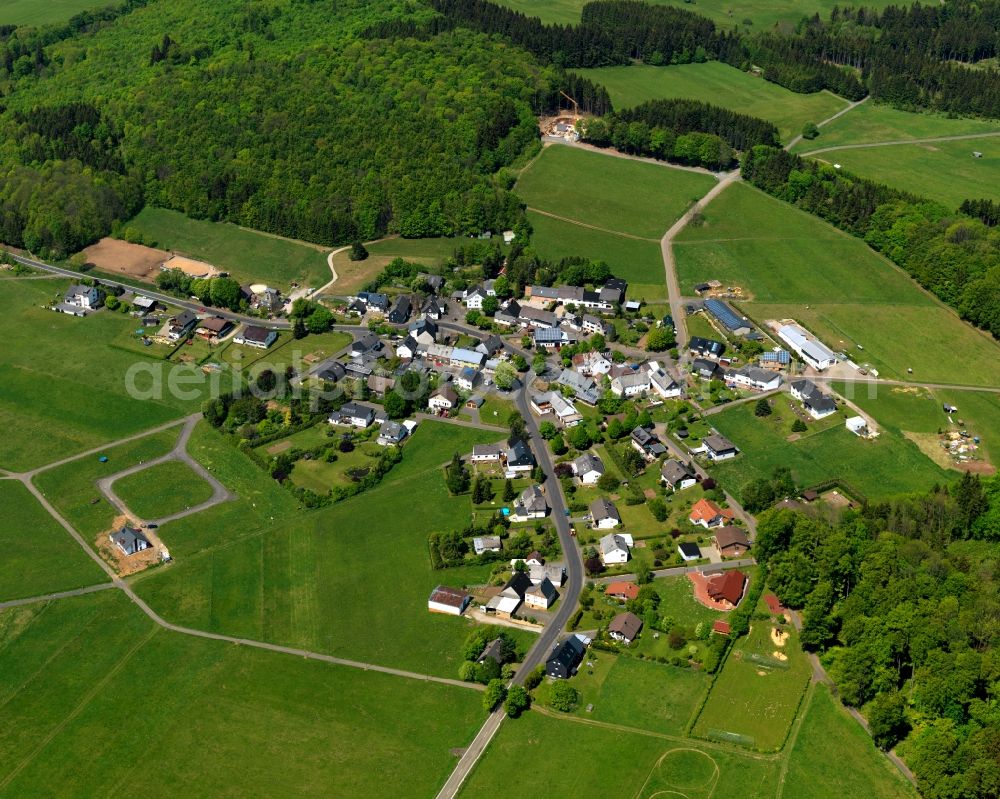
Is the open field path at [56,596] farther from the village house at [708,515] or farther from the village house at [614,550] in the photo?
the village house at [708,515]

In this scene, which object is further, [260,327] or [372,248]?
[372,248]

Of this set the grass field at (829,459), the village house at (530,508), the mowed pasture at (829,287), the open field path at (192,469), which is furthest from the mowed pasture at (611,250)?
the open field path at (192,469)

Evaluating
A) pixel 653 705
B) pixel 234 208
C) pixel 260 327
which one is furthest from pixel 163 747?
pixel 234 208

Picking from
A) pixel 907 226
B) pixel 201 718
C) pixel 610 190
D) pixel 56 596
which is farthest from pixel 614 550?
pixel 610 190

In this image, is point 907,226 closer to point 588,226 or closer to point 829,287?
point 829,287

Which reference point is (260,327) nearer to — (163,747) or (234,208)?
(234,208)

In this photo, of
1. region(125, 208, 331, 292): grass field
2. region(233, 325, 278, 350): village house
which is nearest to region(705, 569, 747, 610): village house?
region(233, 325, 278, 350): village house

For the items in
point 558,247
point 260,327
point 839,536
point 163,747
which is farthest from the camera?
point 558,247
